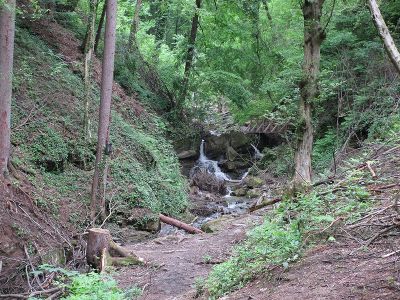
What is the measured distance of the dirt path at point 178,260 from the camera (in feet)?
23.0

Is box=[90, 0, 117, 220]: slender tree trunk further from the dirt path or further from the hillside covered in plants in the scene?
the dirt path

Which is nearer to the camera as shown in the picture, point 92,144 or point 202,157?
point 92,144

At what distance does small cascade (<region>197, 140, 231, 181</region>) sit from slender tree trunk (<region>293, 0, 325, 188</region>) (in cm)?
1299

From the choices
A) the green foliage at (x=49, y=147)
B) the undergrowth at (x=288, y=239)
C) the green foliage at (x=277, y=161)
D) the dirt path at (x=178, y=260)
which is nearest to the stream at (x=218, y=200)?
the green foliage at (x=277, y=161)

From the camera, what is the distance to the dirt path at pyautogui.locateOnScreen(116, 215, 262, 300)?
23.0 feet

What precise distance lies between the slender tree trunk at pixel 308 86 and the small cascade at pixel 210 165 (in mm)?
12991

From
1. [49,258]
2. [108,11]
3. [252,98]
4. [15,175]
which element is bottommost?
[49,258]

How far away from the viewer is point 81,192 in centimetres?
1160

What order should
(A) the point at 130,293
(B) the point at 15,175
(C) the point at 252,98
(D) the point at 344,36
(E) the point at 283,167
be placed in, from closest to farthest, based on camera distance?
(A) the point at 130,293 < (B) the point at 15,175 < (D) the point at 344,36 < (E) the point at 283,167 < (C) the point at 252,98

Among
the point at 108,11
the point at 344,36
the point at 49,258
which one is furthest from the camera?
the point at 344,36

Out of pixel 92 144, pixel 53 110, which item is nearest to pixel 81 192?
pixel 92 144

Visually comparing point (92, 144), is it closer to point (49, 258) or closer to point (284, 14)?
point (49, 258)

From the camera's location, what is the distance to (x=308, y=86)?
795cm

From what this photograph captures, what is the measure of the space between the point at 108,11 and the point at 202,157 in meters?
12.3
